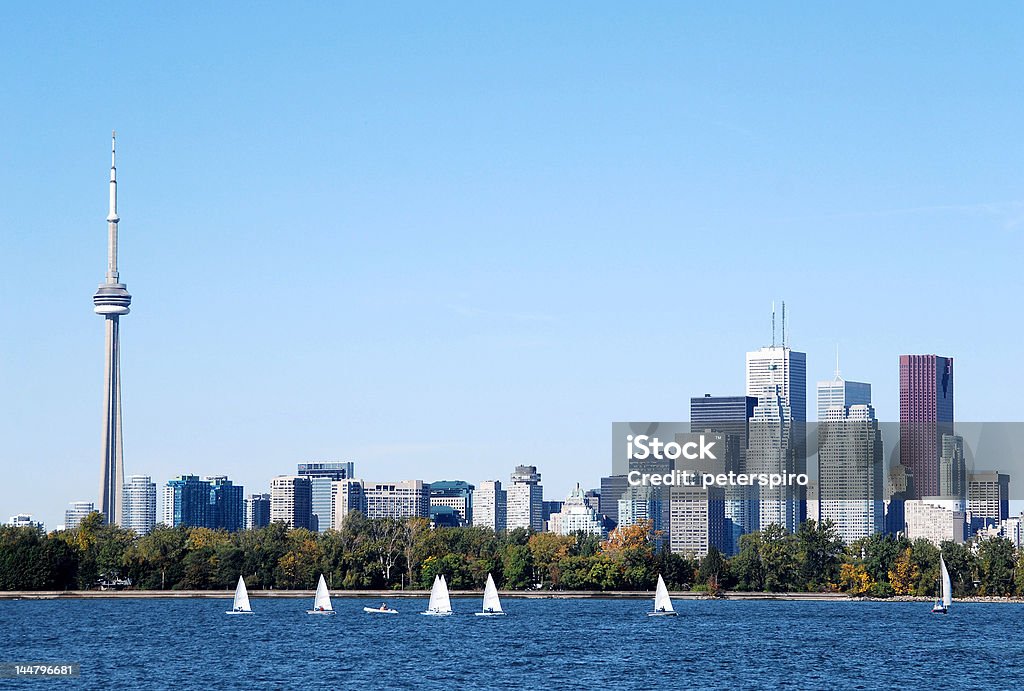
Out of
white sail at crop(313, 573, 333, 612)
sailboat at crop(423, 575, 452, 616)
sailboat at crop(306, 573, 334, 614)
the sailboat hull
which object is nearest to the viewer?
sailboat at crop(423, 575, 452, 616)

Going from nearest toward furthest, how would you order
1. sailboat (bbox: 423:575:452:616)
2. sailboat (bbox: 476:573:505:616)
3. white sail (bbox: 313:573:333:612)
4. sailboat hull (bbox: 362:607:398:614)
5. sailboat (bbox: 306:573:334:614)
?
→ sailboat (bbox: 423:575:452:616), sailboat (bbox: 476:573:505:616), sailboat (bbox: 306:573:334:614), white sail (bbox: 313:573:333:612), sailboat hull (bbox: 362:607:398:614)

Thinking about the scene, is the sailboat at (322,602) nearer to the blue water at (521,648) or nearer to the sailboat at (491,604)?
the blue water at (521,648)

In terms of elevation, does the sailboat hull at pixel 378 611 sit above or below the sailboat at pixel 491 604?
below

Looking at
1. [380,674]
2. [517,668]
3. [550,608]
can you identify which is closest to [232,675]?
[380,674]

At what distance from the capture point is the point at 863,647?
13688cm

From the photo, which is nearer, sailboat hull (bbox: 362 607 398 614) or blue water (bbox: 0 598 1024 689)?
blue water (bbox: 0 598 1024 689)

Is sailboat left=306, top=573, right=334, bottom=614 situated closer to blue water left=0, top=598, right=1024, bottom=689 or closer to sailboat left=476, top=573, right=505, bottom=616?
blue water left=0, top=598, right=1024, bottom=689

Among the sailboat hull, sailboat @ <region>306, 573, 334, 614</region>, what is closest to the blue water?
the sailboat hull

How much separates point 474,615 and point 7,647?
185 feet

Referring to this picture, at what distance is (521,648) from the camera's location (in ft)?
436

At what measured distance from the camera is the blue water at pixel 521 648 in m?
111

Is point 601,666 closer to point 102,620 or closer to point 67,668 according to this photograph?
point 67,668

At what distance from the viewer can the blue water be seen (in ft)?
364

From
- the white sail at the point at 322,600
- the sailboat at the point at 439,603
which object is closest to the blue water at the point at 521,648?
the sailboat at the point at 439,603
